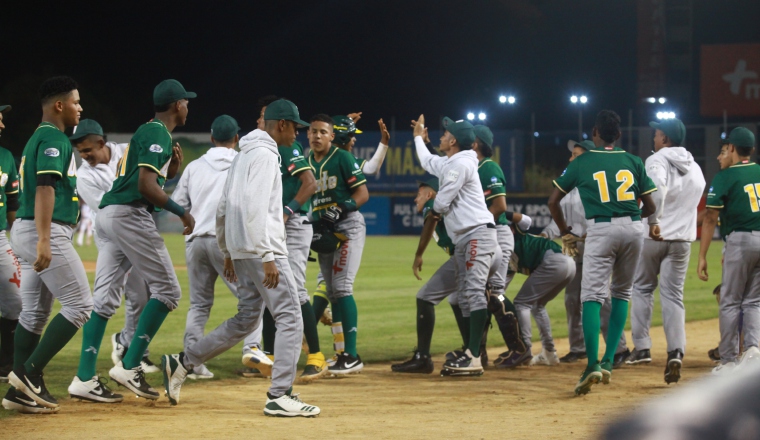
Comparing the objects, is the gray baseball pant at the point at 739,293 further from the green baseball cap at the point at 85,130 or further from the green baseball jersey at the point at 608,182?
the green baseball cap at the point at 85,130

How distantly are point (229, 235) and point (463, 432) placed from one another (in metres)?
1.96

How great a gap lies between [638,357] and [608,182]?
234 cm

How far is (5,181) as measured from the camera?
7262mm

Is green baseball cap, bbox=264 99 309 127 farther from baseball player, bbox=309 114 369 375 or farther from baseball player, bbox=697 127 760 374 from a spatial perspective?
baseball player, bbox=697 127 760 374

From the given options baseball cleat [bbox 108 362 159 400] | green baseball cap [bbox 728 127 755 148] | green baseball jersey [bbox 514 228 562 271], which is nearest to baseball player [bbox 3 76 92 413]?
baseball cleat [bbox 108 362 159 400]

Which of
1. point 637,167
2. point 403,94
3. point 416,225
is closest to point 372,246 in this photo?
point 416,225

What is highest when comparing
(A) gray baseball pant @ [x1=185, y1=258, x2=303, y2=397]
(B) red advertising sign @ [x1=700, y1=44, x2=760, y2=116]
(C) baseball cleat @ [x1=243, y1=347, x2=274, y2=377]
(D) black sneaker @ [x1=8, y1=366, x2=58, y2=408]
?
(B) red advertising sign @ [x1=700, y1=44, x2=760, y2=116]

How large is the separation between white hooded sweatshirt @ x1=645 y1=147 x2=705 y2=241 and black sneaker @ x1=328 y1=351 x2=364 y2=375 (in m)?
2.96

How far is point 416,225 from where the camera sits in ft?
127

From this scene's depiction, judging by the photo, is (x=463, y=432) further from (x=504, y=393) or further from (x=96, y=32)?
(x=96, y=32)

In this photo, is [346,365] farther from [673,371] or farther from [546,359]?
[673,371]

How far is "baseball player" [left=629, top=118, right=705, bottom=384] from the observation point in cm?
823

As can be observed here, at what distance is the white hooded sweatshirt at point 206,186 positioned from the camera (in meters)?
7.45

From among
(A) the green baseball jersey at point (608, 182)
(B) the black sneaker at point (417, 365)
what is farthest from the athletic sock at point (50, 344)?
(A) the green baseball jersey at point (608, 182)
